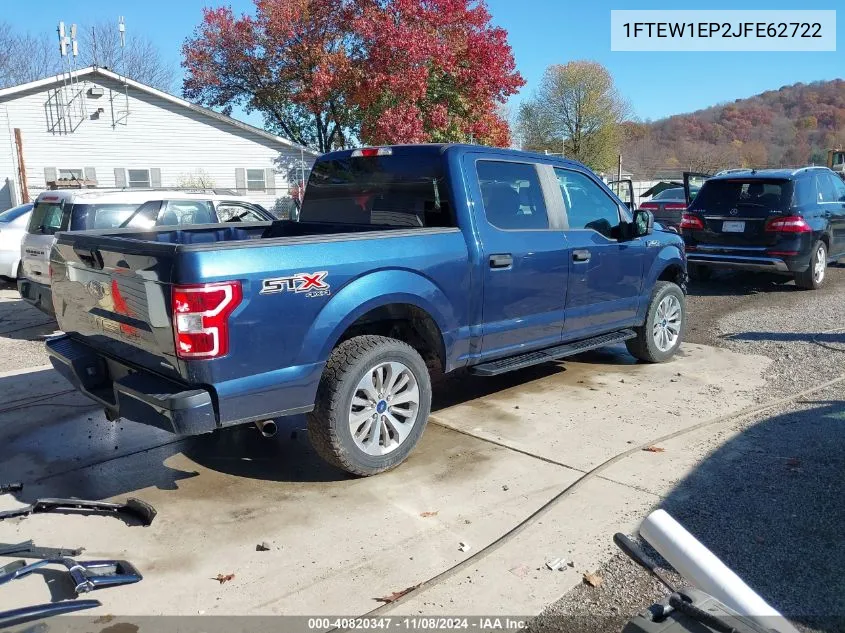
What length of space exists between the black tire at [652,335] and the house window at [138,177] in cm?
1988

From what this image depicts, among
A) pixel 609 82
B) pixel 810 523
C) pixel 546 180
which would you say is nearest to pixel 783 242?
pixel 546 180

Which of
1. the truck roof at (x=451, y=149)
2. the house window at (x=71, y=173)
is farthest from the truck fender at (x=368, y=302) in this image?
the house window at (x=71, y=173)

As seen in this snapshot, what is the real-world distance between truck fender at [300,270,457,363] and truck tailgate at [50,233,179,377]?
756 millimetres

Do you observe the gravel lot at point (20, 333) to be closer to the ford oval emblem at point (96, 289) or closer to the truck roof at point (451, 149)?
the ford oval emblem at point (96, 289)

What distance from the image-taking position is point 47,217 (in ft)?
28.9

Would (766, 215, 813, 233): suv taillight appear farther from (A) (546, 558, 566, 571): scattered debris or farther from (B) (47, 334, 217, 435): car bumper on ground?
(B) (47, 334, 217, 435): car bumper on ground

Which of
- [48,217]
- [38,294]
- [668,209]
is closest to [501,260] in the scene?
[38,294]

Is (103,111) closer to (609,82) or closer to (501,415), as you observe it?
(501,415)

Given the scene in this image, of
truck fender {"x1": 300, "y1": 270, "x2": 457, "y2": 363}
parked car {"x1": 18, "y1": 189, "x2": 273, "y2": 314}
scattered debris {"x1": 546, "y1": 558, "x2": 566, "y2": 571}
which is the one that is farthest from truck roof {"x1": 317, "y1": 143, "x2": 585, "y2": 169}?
parked car {"x1": 18, "y1": 189, "x2": 273, "y2": 314}

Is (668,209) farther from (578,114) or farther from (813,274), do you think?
(578,114)

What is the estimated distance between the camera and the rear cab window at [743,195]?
33.3ft

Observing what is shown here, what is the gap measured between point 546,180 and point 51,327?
674cm

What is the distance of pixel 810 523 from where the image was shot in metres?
3.62

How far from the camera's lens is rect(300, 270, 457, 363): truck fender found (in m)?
3.89
